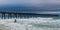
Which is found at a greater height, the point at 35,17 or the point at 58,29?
the point at 35,17

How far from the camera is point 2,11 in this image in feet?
11.0

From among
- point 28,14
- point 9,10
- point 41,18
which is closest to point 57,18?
point 41,18

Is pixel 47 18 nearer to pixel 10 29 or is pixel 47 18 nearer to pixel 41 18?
pixel 41 18

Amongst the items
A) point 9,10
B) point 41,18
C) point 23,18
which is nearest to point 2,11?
point 9,10

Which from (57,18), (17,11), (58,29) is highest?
(17,11)

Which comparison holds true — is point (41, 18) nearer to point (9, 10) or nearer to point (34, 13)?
point (34, 13)

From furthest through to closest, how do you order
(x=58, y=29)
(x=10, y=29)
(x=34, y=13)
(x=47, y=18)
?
(x=47, y=18), (x=34, y=13), (x=58, y=29), (x=10, y=29)

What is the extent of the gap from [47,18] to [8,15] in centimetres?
136

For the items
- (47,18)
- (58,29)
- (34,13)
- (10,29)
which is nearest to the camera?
(10,29)

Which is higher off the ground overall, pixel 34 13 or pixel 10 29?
pixel 34 13

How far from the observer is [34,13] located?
3.30m

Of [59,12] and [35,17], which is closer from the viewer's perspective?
[59,12]

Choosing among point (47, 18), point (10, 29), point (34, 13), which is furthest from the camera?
point (47, 18)

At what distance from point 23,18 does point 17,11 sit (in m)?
0.33
